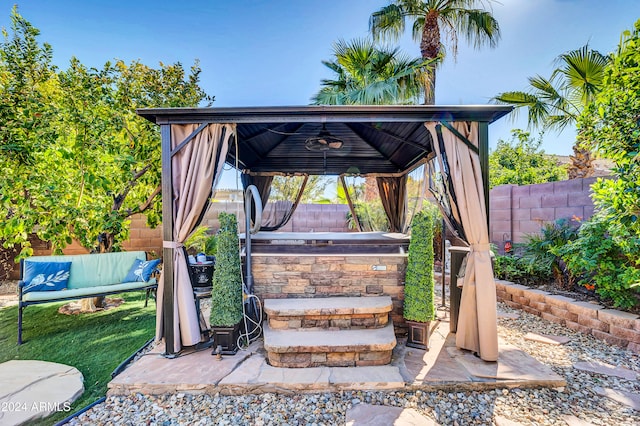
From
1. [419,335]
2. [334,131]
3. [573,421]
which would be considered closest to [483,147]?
[419,335]

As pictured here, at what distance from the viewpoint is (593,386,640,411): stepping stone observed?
7.76 feet

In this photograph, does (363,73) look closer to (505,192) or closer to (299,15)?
(299,15)

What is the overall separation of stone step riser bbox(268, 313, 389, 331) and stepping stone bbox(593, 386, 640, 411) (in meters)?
1.94

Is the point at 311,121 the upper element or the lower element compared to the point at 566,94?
lower

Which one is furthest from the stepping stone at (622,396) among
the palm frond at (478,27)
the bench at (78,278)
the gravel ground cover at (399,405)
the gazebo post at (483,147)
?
the palm frond at (478,27)

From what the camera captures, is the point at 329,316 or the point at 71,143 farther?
the point at 71,143

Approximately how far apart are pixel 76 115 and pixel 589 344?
740cm

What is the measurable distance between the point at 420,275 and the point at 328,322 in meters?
1.14

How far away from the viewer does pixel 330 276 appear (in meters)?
3.67

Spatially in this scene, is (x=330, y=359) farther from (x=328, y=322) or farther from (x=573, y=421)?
(x=573, y=421)

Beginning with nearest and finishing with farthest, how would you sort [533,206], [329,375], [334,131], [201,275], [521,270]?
[329,375] → [201,275] → [334,131] → [521,270] → [533,206]

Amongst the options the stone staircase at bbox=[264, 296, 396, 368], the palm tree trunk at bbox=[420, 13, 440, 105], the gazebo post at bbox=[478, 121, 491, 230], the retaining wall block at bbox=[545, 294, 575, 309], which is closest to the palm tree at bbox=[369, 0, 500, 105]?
the palm tree trunk at bbox=[420, 13, 440, 105]

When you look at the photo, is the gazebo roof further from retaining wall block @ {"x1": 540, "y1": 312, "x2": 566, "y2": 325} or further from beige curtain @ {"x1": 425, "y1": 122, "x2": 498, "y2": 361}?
retaining wall block @ {"x1": 540, "y1": 312, "x2": 566, "y2": 325}

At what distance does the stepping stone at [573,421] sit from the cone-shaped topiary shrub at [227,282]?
9.75 ft
